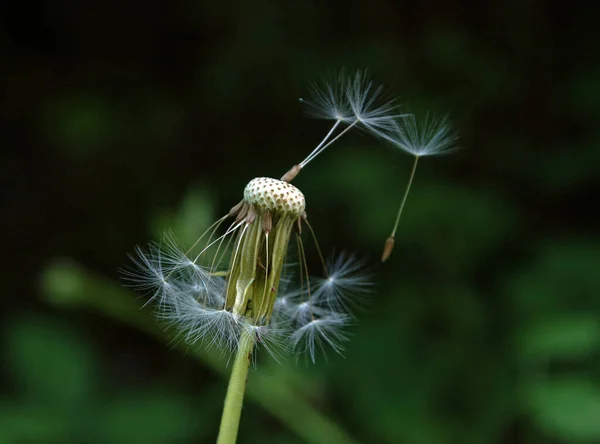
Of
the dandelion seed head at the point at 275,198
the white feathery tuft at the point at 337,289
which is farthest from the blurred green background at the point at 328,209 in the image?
the dandelion seed head at the point at 275,198

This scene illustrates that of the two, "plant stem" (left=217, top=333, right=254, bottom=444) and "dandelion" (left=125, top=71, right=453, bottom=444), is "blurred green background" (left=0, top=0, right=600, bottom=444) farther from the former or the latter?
"plant stem" (left=217, top=333, right=254, bottom=444)

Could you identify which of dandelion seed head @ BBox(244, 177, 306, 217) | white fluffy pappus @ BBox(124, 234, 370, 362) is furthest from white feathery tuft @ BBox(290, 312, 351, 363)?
dandelion seed head @ BBox(244, 177, 306, 217)

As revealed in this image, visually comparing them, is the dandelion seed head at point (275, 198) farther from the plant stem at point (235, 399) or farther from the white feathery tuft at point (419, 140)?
the white feathery tuft at point (419, 140)

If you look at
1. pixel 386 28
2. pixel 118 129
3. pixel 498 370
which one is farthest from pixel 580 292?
pixel 118 129

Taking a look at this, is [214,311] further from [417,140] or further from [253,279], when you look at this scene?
[417,140]

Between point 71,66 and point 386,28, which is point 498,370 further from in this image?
point 71,66

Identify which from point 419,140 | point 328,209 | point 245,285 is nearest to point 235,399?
point 245,285
